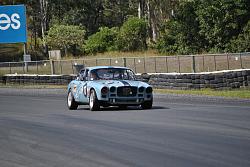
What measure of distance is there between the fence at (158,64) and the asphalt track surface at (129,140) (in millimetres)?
17019

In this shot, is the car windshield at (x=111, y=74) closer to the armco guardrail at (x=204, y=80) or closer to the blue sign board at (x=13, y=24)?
the armco guardrail at (x=204, y=80)

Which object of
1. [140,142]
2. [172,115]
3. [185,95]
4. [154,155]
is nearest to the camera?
[154,155]

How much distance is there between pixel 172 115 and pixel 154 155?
26.6ft

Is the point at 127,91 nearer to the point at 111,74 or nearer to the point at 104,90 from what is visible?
A: the point at 104,90

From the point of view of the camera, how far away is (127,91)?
2072 centimetres

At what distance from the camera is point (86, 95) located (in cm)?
2153

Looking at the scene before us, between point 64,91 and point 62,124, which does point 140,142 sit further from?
point 64,91

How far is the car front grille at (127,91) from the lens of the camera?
2067cm

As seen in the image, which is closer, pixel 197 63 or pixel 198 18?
pixel 197 63

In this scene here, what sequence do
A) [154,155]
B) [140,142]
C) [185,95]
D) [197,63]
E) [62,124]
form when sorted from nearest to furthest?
[154,155] → [140,142] → [62,124] → [185,95] → [197,63]

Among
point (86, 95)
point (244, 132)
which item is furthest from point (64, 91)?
point (244, 132)

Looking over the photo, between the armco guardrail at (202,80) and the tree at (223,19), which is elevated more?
the tree at (223,19)

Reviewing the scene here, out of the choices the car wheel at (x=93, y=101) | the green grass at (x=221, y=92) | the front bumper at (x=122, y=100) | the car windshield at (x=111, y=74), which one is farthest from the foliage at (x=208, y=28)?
the car wheel at (x=93, y=101)

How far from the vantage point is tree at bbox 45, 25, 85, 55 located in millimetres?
76000
